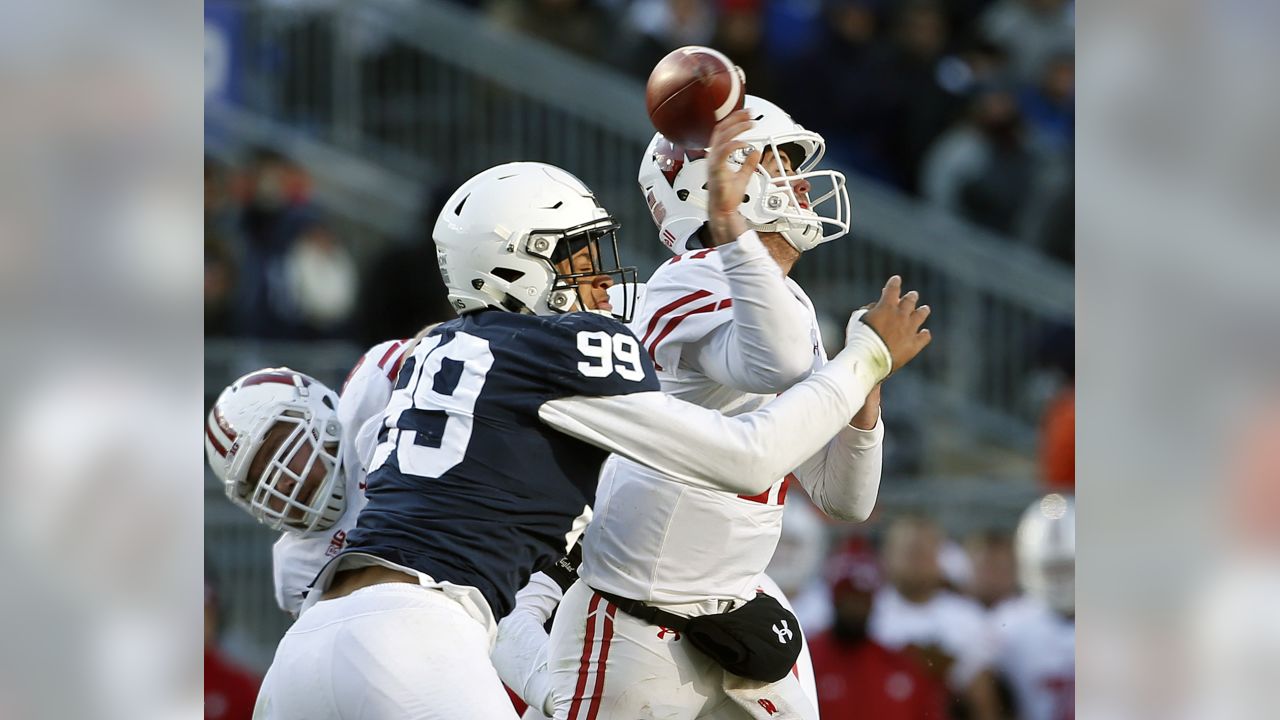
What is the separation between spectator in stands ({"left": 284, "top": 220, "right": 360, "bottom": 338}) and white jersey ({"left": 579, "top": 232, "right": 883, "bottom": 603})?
20.0 feet

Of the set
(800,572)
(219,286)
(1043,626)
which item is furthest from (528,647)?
(219,286)

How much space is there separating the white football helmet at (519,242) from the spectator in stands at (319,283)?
20.8 ft

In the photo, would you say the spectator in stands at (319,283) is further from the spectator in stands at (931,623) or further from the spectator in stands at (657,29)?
the spectator in stands at (931,623)

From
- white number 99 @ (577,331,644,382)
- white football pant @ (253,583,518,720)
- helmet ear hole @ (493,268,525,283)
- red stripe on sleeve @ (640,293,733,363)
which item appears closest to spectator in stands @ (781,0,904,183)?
red stripe on sleeve @ (640,293,733,363)

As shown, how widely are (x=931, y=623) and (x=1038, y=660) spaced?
1.82 feet

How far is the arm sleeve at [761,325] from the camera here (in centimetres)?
314

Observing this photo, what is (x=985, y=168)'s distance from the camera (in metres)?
10.1

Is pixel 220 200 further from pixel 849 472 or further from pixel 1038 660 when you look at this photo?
pixel 849 472

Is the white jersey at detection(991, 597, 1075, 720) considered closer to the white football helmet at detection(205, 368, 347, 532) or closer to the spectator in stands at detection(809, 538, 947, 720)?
the spectator in stands at detection(809, 538, 947, 720)

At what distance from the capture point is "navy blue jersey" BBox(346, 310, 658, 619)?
2.81m

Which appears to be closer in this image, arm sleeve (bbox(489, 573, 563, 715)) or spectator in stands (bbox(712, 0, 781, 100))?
arm sleeve (bbox(489, 573, 563, 715))
